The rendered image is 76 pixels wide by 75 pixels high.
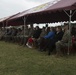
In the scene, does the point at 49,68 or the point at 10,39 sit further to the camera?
the point at 10,39

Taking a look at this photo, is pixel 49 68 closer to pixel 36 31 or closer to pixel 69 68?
pixel 69 68

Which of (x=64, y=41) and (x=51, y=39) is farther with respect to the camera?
(x=51, y=39)

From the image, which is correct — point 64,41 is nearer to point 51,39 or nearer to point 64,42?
point 64,42

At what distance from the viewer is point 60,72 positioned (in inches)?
250

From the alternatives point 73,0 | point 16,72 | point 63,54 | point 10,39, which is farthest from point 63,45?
point 10,39

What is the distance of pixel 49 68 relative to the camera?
22.6ft

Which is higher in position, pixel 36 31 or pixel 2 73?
pixel 36 31

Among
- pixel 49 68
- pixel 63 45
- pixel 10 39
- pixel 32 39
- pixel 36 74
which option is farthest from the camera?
pixel 10 39

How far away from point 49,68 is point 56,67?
27 centimetres

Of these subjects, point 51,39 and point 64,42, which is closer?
point 64,42

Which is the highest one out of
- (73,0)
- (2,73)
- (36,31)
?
(73,0)

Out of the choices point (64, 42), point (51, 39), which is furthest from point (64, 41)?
point (51, 39)

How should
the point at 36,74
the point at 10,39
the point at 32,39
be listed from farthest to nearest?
the point at 10,39 → the point at 32,39 → the point at 36,74

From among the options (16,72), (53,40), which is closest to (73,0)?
(53,40)
